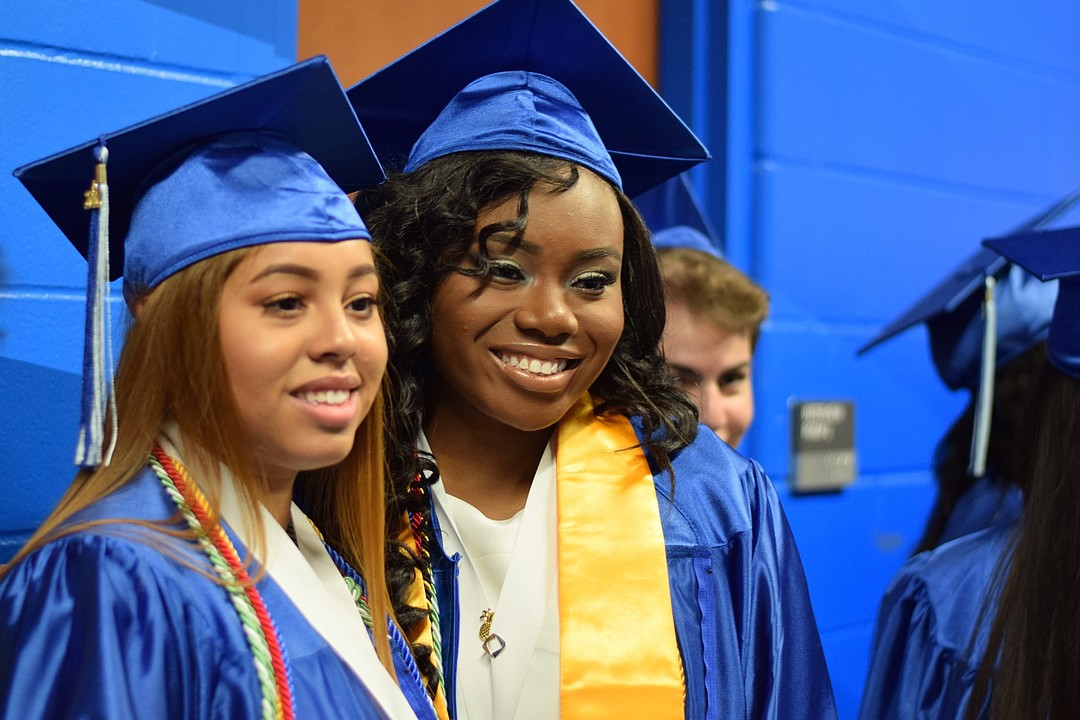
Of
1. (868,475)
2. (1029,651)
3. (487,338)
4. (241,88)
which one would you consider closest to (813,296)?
(868,475)

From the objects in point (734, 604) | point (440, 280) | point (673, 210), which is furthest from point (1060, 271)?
point (673, 210)

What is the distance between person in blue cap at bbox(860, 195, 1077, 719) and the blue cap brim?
3.66 ft

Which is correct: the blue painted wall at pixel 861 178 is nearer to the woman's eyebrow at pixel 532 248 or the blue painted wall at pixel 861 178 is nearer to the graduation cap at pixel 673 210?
the graduation cap at pixel 673 210

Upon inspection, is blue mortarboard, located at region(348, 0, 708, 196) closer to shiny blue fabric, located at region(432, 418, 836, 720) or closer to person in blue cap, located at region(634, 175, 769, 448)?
shiny blue fabric, located at region(432, 418, 836, 720)

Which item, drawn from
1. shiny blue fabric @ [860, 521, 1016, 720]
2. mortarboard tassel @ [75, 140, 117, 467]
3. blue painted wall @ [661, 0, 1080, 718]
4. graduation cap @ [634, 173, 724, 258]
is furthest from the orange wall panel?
shiny blue fabric @ [860, 521, 1016, 720]

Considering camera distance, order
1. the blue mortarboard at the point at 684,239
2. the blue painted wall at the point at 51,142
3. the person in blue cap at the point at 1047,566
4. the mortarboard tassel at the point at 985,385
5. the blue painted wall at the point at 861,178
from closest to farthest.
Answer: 1. the person in blue cap at the point at 1047,566
2. the blue painted wall at the point at 51,142
3. the mortarboard tassel at the point at 985,385
4. the blue mortarboard at the point at 684,239
5. the blue painted wall at the point at 861,178

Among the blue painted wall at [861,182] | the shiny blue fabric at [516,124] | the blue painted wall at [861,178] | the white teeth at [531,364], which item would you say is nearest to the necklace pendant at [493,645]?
the white teeth at [531,364]

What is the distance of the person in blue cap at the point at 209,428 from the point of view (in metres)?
0.99

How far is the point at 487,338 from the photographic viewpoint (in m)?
1.40

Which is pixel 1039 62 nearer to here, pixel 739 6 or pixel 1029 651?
pixel 739 6

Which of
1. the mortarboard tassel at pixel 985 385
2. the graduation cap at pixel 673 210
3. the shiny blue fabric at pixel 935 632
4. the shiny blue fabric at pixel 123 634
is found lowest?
the shiny blue fabric at pixel 935 632

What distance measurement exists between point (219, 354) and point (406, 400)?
45 centimetres

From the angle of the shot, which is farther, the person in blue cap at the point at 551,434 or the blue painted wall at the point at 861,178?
the blue painted wall at the point at 861,178


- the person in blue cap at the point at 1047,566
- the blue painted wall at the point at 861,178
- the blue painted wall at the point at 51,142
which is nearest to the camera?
the person in blue cap at the point at 1047,566
